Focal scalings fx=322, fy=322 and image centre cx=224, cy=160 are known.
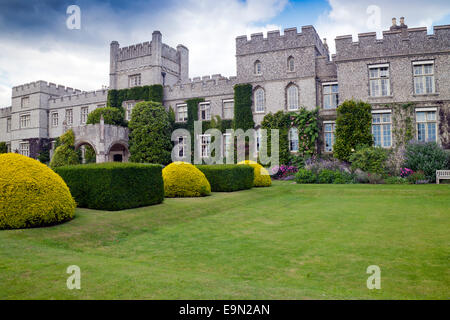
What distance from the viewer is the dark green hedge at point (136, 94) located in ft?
102

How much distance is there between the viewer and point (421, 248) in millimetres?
5746

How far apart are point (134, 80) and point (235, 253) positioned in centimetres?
3005

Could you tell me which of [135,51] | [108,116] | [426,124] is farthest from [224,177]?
[135,51]

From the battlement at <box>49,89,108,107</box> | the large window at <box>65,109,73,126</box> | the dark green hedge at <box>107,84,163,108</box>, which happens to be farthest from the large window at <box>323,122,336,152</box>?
the large window at <box>65,109,73,126</box>

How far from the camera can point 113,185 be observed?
9.47 meters

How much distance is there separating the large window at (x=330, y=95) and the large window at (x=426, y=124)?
18.1 feet

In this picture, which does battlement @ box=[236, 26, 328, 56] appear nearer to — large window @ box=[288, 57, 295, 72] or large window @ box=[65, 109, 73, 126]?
large window @ box=[288, 57, 295, 72]

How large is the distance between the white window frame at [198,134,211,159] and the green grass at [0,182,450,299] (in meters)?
17.7

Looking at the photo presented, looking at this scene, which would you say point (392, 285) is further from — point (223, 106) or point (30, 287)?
point (223, 106)

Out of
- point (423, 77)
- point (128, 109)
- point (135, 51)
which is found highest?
point (135, 51)

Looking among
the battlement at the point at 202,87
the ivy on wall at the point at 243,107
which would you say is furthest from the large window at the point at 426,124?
the battlement at the point at 202,87

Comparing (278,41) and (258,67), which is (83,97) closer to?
(258,67)

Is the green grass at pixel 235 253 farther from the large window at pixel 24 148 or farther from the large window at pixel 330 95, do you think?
the large window at pixel 24 148

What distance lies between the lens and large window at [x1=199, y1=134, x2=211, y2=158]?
2855cm
